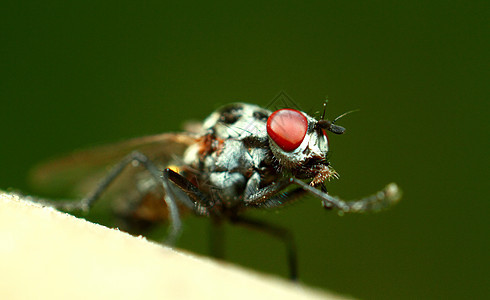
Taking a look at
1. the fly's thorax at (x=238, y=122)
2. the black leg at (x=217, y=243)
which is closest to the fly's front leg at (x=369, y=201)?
the fly's thorax at (x=238, y=122)

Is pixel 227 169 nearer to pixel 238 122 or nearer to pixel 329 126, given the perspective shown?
pixel 238 122

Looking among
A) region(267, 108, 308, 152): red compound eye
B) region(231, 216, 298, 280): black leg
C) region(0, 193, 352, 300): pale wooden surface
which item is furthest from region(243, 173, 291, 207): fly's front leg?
region(0, 193, 352, 300): pale wooden surface

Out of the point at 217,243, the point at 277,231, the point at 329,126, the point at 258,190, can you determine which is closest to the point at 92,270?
the point at 258,190

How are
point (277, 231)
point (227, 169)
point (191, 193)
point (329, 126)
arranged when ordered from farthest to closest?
point (277, 231) < point (227, 169) < point (191, 193) < point (329, 126)

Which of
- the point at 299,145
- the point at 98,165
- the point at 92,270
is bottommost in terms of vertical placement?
the point at 92,270

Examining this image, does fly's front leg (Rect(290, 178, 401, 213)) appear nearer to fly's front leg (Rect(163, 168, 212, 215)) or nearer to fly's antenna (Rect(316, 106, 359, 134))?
fly's antenna (Rect(316, 106, 359, 134))

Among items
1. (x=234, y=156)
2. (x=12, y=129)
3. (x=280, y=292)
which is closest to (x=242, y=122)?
(x=234, y=156)
